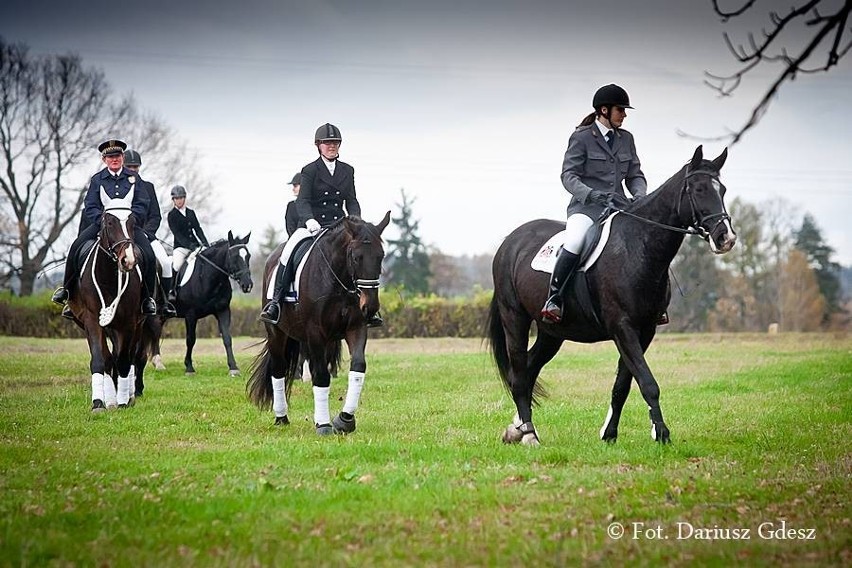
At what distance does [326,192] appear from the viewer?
12477 millimetres

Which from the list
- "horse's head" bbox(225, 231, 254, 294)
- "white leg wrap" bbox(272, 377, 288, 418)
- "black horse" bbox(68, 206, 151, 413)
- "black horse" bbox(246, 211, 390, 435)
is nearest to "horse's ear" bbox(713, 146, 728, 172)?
"black horse" bbox(246, 211, 390, 435)

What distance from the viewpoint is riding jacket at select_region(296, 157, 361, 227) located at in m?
12.4

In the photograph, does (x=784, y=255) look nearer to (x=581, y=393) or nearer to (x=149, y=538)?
(x=581, y=393)

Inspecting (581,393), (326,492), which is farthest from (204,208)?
(326,492)

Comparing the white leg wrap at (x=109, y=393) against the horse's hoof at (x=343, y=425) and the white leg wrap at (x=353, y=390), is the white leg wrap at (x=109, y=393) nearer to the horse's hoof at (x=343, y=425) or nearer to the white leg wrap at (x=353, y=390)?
the horse's hoof at (x=343, y=425)

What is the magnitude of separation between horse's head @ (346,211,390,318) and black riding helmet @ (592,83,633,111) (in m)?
2.66

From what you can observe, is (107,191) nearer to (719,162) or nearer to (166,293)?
(166,293)

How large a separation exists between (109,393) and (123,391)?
202 millimetres

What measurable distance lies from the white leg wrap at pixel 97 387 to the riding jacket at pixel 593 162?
7.34 meters

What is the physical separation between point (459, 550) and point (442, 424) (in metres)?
6.53

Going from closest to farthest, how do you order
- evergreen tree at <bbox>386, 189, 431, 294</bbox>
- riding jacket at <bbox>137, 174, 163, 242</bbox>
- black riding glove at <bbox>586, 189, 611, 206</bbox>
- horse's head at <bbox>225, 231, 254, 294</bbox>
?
black riding glove at <bbox>586, 189, 611, 206</bbox>
riding jacket at <bbox>137, 174, 163, 242</bbox>
horse's head at <bbox>225, 231, 254, 294</bbox>
evergreen tree at <bbox>386, 189, 431, 294</bbox>

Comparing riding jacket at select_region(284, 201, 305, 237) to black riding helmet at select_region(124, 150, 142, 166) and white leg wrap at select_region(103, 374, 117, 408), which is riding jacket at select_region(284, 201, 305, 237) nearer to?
black riding helmet at select_region(124, 150, 142, 166)

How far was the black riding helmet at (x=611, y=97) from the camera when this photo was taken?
419 inches

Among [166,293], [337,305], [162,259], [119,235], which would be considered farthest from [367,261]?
[166,293]
